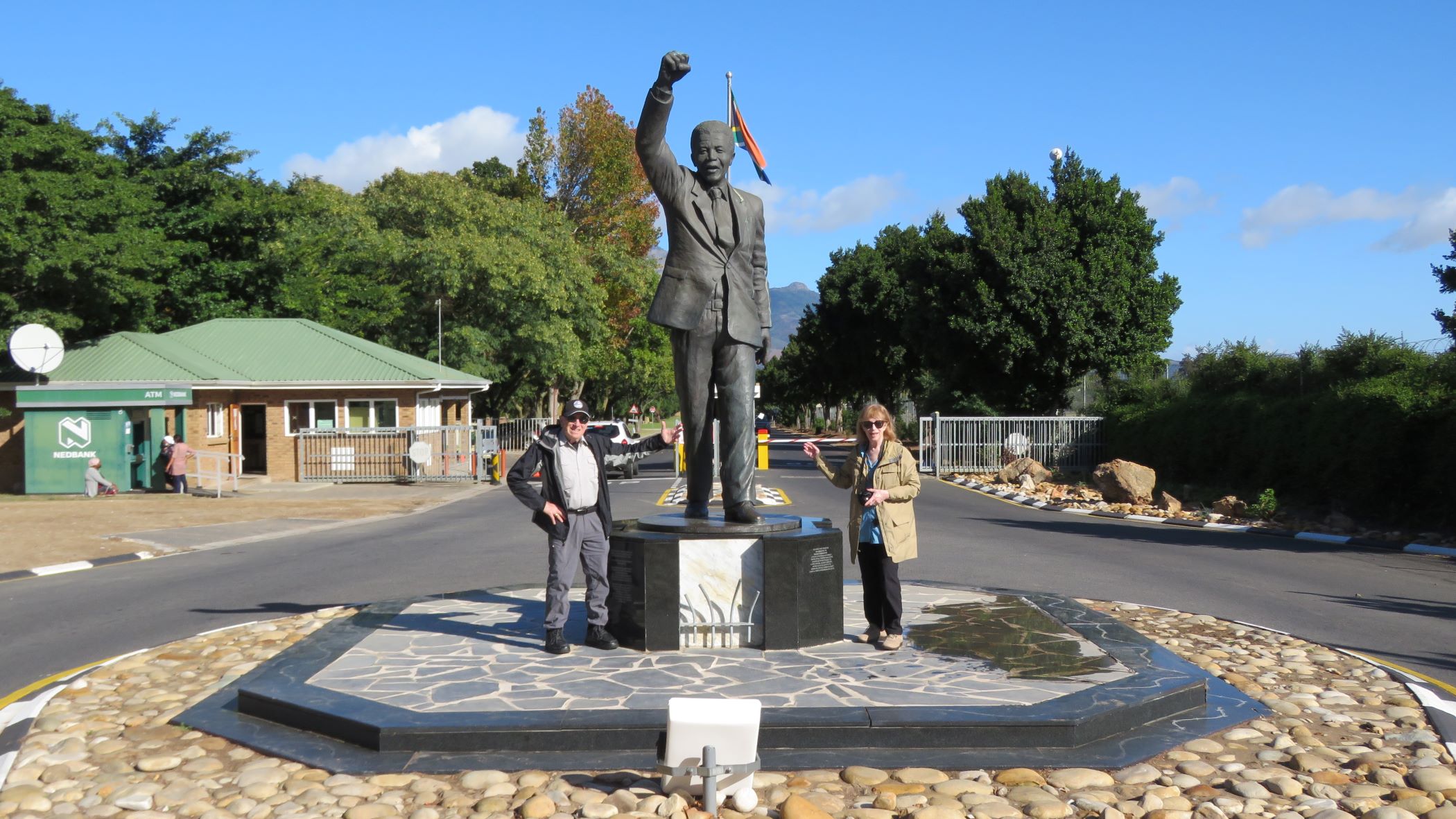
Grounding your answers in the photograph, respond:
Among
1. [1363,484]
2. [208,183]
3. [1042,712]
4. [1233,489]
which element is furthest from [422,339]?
[1042,712]

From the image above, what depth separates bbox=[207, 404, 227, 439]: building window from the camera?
28.6 metres

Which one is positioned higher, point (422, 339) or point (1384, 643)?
point (422, 339)

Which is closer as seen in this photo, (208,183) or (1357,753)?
(1357,753)

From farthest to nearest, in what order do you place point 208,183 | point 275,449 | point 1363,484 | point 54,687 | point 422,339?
point 422,339 < point 208,183 < point 275,449 < point 1363,484 < point 54,687

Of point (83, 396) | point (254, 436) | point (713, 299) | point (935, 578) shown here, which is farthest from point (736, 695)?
point (254, 436)

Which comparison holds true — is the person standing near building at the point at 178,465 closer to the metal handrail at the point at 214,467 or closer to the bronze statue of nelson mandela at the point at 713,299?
the metal handrail at the point at 214,467

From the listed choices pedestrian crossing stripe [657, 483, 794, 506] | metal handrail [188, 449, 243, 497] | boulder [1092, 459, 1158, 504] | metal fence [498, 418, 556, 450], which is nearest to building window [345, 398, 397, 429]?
metal handrail [188, 449, 243, 497]

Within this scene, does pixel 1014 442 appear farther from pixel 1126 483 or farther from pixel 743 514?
pixel 743 514

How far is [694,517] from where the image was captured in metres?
7.78

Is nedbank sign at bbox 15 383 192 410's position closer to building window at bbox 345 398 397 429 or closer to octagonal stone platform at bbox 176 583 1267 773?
building window at bbox 345 398 397 429

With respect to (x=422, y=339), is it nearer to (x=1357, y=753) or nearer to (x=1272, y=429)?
(x=1272, y=429)

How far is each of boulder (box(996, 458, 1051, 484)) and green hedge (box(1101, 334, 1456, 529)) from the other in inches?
87.1

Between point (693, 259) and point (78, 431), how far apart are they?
829 inches

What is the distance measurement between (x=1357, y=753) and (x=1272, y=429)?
16766mm
